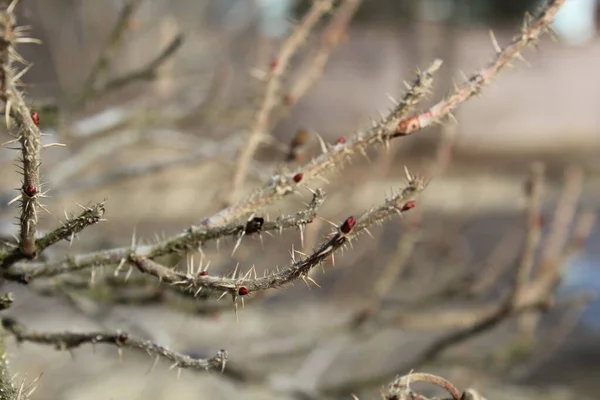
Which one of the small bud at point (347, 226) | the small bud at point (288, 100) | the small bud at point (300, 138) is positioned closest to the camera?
the small bud at point (347, 226)

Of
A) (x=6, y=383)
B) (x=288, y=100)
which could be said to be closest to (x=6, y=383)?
(x=6, y=383)

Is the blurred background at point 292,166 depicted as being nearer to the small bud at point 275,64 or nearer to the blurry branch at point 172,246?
the small bud at point 275,64

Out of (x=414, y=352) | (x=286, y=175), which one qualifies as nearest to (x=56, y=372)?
(x=414, y=352)

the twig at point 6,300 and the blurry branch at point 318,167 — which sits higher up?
the blurry branch at point 318,167

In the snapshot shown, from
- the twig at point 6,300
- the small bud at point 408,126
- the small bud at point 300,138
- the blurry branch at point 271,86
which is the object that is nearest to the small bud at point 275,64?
the blurry branch at point 271,86

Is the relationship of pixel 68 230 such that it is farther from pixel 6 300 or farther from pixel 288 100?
pixel 288 100

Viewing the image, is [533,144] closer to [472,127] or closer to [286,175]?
[472,127]

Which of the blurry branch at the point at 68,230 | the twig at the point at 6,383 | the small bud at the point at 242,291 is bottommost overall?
the twig at the point at 6,383

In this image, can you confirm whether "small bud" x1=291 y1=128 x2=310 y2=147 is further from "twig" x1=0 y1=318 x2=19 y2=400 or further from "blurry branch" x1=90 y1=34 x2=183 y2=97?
"twig" x1=0 y1=318 x2=19 y2=400
